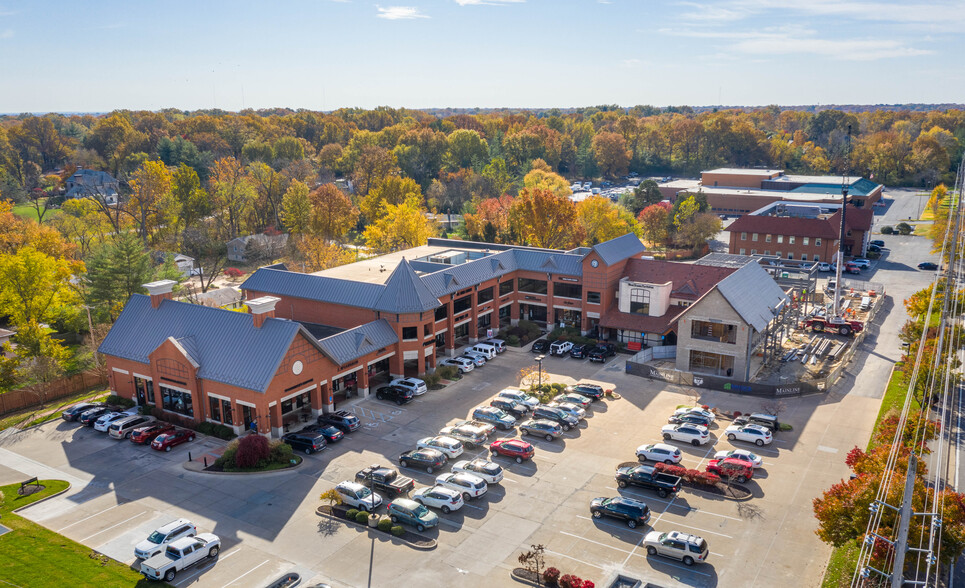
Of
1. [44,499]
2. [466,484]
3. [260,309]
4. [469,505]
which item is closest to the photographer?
[469,505]

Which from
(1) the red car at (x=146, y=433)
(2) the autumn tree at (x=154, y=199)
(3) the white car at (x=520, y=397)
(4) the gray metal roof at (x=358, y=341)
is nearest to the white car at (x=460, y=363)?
(4) the gray metal roof at (x=358, y=341)

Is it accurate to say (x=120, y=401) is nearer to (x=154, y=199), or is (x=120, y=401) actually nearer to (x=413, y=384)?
(x=413, y=384)

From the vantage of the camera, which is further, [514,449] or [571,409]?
[571,409]

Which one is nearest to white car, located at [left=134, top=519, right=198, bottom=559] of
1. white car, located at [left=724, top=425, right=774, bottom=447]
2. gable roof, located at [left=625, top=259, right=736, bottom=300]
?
white car, located at [left=724, top=425, right=774, bottom=447]

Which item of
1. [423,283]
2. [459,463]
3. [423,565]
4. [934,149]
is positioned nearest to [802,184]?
[934,149]

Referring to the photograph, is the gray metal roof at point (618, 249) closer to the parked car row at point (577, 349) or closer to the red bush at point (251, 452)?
the parked car row at point (577, 349)

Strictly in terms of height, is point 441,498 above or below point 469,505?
above

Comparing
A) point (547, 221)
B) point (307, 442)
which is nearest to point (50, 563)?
point (307, 442)
